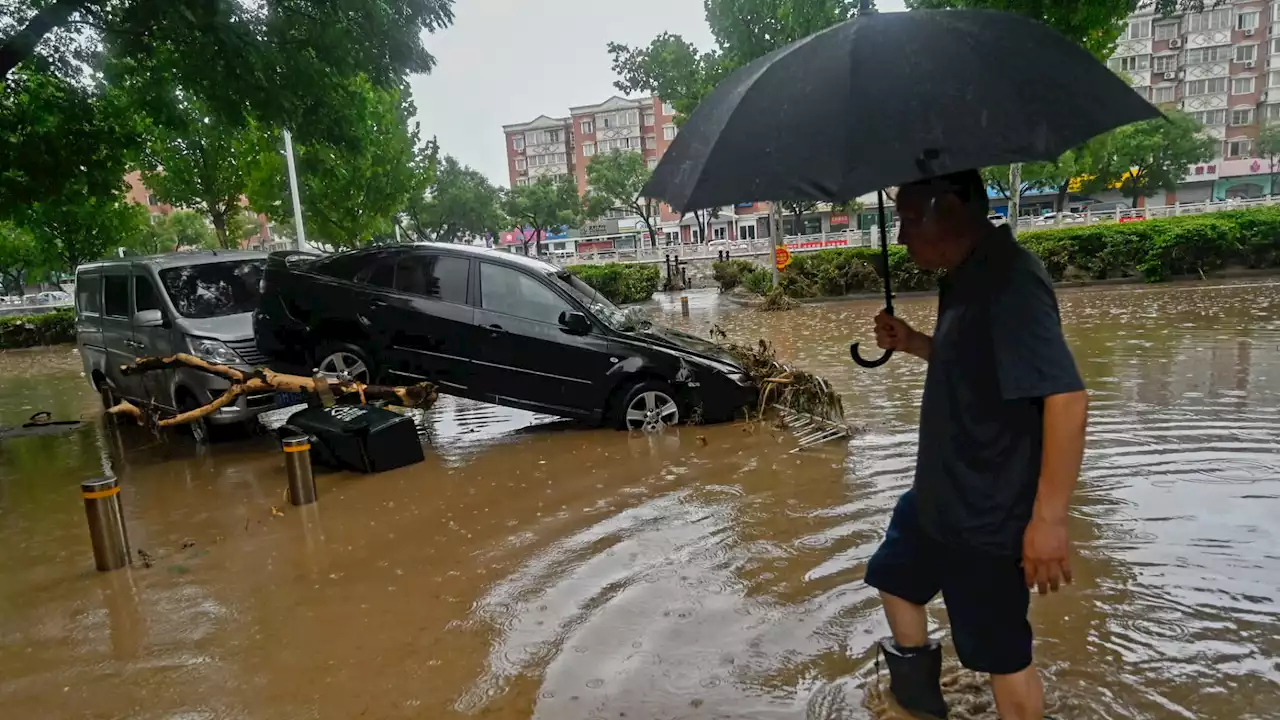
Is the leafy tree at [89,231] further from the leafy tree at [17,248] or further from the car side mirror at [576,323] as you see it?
the car side mirror at [576,323]

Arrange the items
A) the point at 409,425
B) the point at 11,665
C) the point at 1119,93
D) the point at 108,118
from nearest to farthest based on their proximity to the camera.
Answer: the point at 1119,93 < the point at 11,665 < the point at 409,425 < the point at 108,118

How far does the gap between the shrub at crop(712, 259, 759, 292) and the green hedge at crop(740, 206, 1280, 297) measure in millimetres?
2871

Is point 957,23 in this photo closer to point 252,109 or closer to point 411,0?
point 411,0

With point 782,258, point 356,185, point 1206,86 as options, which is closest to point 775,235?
point 782,258

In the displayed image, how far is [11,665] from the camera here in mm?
3615

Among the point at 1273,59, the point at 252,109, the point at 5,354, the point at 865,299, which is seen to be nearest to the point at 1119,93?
the point at 252,109

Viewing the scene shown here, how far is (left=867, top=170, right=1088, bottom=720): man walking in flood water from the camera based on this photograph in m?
1.89

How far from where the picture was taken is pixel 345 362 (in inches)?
302

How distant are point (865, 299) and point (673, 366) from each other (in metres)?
14.1

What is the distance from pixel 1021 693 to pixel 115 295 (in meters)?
10.2

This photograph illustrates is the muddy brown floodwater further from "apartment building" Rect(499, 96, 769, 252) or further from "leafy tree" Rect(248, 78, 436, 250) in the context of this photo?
"apartment building" Rect(499, 96, 769, 252)

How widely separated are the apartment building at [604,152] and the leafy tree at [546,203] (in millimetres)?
6185

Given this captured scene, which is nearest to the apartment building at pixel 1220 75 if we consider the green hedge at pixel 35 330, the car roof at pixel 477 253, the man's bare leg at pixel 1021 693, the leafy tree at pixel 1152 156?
the leafy tree at pixel 1152 156

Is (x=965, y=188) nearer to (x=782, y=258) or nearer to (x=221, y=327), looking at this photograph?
(x=221, y=327)
